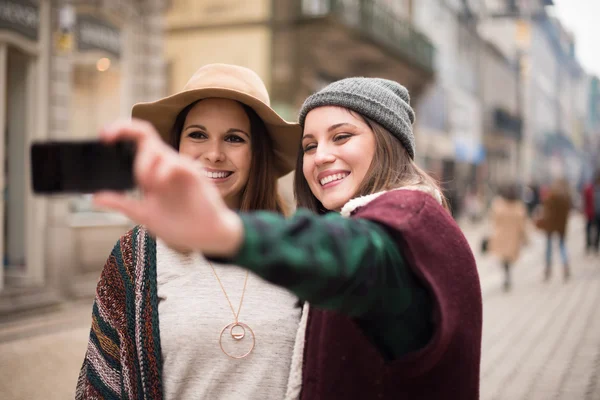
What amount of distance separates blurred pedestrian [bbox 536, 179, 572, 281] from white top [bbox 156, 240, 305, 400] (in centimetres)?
1066

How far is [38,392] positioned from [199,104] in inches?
83.8

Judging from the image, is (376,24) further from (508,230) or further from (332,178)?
(332,178)

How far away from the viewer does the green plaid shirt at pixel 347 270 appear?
946mm

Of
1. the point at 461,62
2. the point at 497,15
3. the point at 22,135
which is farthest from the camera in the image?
the point at 461,62

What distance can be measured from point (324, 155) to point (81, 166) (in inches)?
34.2

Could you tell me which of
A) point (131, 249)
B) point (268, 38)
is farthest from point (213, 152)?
point (268, 38)

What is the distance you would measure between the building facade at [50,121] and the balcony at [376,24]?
5277 mm

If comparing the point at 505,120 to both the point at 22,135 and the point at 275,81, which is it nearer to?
the point at 275,81

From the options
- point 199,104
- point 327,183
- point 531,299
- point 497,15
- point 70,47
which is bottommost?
point 531,299

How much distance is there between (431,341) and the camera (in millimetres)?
1238

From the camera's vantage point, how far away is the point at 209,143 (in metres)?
2.17

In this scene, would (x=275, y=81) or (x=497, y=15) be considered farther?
(x=497, y=15)

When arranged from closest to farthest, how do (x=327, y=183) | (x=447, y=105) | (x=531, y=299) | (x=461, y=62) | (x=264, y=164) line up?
1. (x=327, y=183)
2. (x=264, y=164)
3. (x=531, y=299)
4. (x=447, y=105)
5. (x=461, y=62)

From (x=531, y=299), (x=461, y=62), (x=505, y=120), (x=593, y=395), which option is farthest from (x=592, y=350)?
(x=505, y=120)
